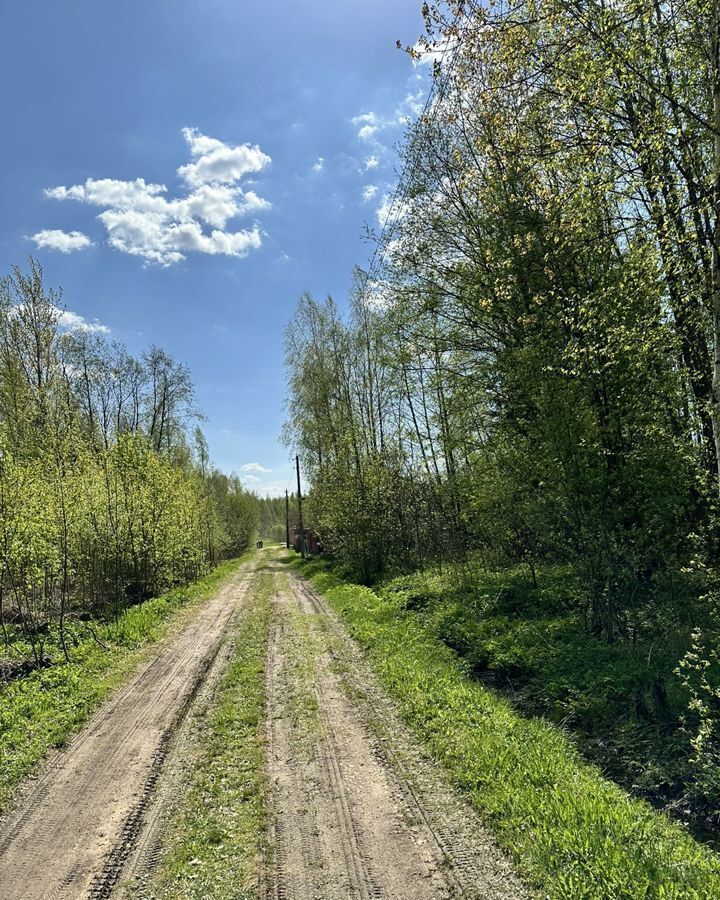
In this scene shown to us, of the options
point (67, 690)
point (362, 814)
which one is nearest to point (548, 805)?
point (362, 814)

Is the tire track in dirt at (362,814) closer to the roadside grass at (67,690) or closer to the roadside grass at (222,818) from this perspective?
the roadside grass at (222,818)

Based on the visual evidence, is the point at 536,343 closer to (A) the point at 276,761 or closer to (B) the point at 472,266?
(B) the point at 472,266

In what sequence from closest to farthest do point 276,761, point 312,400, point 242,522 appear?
point 276,761, point 312,400, point 242,522

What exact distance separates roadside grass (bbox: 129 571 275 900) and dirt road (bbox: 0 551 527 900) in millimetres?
107

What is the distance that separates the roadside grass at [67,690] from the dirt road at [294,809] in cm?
29

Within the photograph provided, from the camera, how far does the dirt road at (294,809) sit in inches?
129

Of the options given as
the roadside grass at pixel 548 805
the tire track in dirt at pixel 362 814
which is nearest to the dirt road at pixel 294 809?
the tire track in dirt at pixel 362 814

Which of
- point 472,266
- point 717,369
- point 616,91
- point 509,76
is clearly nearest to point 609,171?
point 616,91

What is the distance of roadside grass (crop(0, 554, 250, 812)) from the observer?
17.7 feet

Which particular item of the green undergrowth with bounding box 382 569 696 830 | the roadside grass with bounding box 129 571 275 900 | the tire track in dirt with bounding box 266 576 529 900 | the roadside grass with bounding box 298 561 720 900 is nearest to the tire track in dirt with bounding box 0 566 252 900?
the roadside grass with bounding box 129 571 275 900

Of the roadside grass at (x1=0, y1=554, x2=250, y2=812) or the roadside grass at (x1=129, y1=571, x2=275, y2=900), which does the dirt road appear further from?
the roadside grass at (x1=0, y1=554, x2=250, y2=812)

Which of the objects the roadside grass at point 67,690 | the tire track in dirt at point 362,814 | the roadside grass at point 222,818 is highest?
the roadside grass at point 67,690

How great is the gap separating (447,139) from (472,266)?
311cm

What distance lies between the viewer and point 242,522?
48406 mm
